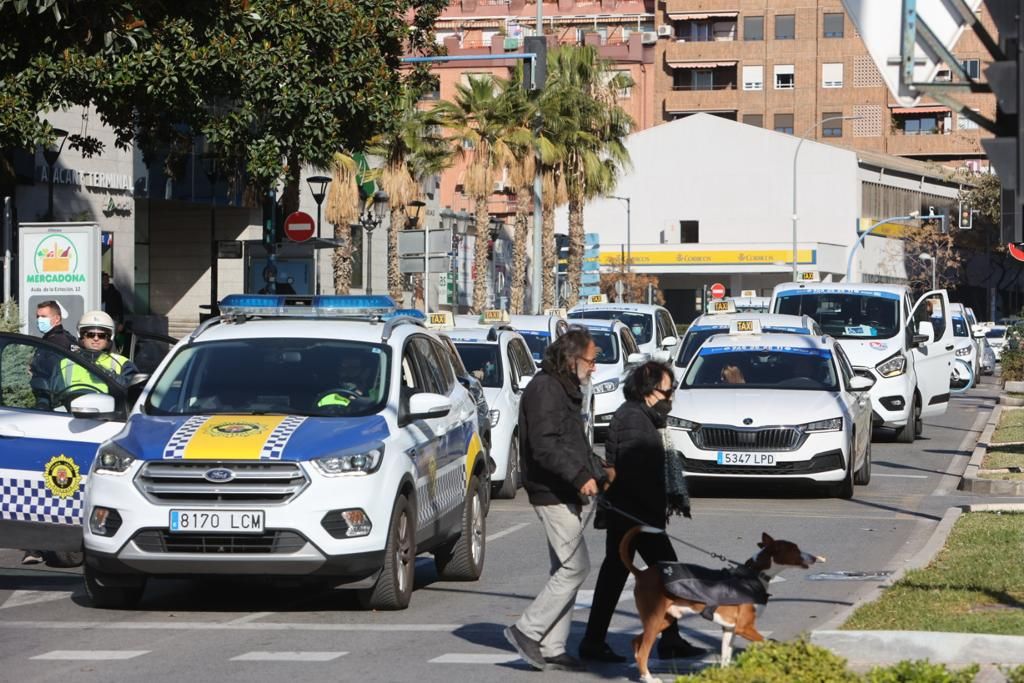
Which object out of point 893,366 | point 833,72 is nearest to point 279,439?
point 893,366

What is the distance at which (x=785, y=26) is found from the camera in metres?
100

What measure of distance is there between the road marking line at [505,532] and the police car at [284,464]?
279cm

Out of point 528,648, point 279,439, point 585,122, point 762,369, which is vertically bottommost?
point 528,648

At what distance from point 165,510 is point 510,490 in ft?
28.5

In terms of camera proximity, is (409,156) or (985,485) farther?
(409,156)

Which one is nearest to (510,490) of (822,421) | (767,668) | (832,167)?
(822,421)

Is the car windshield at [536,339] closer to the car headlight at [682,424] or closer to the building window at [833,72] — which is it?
the car headlight at [682,424]

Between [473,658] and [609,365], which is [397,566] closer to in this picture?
[473,658]

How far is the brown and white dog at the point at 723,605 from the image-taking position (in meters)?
8.04

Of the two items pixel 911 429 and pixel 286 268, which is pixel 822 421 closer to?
pixel 911 429

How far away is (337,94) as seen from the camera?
79.7 feet

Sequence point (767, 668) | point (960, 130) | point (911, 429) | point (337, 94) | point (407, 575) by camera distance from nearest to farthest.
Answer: point (767, 668) → point (407, 575) → point (337, 94) → point (911, 429) → point (960, 130)

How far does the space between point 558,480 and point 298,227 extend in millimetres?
23895

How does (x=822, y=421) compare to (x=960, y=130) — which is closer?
(x=822, y=421)
